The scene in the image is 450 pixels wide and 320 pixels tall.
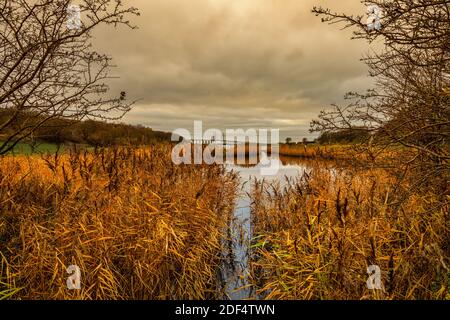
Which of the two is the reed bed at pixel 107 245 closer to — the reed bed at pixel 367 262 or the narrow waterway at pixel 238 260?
the narrow waterway at pixel 238 260

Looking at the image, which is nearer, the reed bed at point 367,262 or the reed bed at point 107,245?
the reed bed at point 367,262

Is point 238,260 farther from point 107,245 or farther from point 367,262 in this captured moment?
point 367,262

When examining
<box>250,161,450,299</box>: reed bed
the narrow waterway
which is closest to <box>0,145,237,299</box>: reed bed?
the narrow waterway

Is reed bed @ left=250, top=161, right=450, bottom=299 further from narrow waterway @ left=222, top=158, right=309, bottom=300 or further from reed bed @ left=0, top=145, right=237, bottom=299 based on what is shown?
reed bed @ left=0, top=145, right=237, bottom=299

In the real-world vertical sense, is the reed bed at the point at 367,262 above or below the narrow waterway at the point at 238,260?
above

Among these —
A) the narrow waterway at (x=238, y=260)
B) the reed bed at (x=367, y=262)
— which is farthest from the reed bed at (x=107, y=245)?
the reed bed at (x=367, y=262)

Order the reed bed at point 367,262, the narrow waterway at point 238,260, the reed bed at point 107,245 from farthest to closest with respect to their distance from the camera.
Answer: the narrow waterway at point 238,260 < the reed bed at point 107,245 < the reed bed at point 367,262

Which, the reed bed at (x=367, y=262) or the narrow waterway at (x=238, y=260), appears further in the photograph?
the narrow waterway at (x=238, y=260)

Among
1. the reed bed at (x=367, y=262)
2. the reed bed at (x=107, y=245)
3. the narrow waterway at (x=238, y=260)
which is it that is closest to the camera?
the reed bed at (x=367, y=262)

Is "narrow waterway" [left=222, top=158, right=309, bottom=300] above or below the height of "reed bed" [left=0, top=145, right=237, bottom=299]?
below

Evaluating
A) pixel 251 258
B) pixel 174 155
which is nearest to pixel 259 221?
pixel 251 258

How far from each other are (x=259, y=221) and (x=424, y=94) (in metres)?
3.86

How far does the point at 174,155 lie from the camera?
31.6 feet
